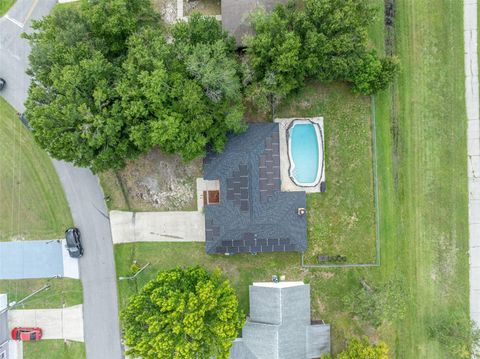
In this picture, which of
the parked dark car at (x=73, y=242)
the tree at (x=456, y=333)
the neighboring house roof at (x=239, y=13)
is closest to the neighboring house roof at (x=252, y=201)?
the neighboring house roof at (x=239, y=13)

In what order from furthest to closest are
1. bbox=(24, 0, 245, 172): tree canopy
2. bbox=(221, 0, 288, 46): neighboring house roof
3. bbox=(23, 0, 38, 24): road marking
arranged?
bbox=(23, 0, 38, 24): road marking, bbox=(221, 0, 288, 46): neighboring house roof, bbox=(24, 0, 245, 172): tree canopy

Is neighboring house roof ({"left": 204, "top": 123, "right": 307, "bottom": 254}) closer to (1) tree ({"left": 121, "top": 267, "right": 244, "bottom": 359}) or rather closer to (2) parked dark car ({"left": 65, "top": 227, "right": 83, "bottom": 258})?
(1) tree ({"left": 121, "top": 267, "right": 244, "bottom": 359})

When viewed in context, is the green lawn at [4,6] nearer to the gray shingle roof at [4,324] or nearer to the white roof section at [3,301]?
the white roof section at [3,301]

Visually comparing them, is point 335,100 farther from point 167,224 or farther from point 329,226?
point 167,224

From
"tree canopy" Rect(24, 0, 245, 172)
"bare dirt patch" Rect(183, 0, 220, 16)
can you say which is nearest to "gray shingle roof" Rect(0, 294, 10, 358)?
"tree canopy" Rect(24, 0, 245, 172)

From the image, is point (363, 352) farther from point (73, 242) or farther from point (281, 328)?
point (73, 242)
